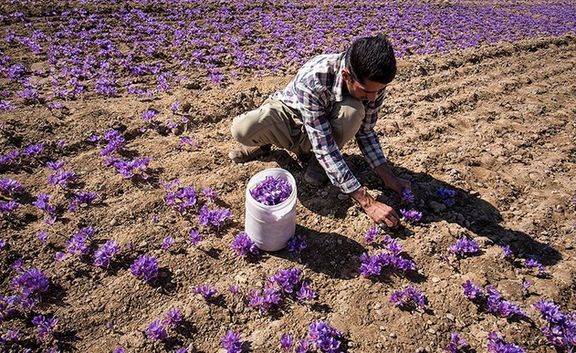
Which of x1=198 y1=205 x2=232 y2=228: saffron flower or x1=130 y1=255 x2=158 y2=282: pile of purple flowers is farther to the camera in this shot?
x1=198 y1=205 x2=232 y2=228: saffron flower

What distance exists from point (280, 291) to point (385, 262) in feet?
3.96

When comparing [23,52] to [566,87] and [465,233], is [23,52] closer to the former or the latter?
[465,233]

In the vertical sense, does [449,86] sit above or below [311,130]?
below

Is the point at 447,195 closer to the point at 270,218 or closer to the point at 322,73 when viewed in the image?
the point at 322,73

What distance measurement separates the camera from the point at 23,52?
30.1 ft

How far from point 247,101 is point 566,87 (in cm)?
779

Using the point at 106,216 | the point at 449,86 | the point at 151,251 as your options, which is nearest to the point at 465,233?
the point at 151,251

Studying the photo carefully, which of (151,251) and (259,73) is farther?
(259,73)

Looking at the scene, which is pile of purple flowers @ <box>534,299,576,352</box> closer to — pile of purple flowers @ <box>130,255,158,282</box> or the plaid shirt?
the plaid shirt

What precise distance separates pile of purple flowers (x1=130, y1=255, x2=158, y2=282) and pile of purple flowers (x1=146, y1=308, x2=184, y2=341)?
475mm

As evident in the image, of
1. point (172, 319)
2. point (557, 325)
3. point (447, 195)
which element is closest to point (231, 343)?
point (172, 319)

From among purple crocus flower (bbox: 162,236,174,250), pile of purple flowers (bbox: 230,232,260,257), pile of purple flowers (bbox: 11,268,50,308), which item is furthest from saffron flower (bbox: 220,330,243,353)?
pile of purple flowers (bbox: 11,268,50,308)

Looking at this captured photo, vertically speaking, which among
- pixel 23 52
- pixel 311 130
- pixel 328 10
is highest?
pixel 311 130

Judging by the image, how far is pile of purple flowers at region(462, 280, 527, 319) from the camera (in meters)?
3.97
